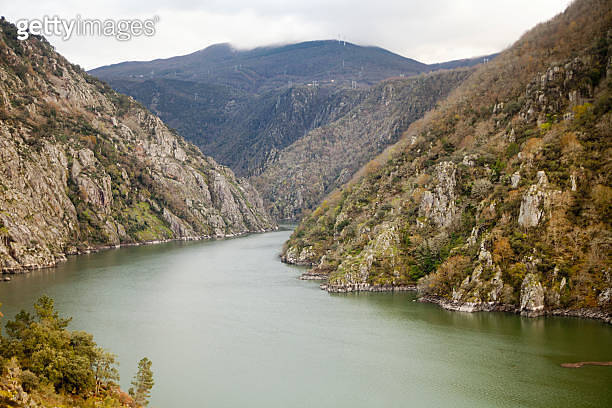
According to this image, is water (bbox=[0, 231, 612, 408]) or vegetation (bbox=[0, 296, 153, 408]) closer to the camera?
vegetation (bbox=[0, 296, 153, 408])

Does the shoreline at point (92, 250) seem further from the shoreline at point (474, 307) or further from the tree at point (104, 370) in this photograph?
the tree at point (104, 370)

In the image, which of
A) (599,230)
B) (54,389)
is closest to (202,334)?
(54,389)

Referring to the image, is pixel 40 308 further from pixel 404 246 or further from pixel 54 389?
pixel 404 246

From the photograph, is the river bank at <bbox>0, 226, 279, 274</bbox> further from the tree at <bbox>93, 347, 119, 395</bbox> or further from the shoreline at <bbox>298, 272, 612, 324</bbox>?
the tree at <bbox>93, 347, 119, 395</bbox>

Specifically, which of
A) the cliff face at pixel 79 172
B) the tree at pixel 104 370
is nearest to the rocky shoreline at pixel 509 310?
the tree at pixel 104 370

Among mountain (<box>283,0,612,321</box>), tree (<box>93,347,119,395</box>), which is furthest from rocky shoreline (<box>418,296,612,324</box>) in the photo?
tree (<box>93,347,119,395</box>)

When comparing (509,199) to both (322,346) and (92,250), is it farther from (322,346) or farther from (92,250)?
(92,250)
